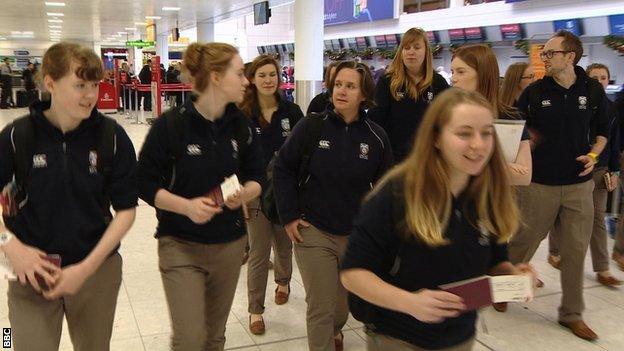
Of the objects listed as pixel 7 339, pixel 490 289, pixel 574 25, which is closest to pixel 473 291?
pixel 490 289

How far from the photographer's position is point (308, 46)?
9547 millimetres

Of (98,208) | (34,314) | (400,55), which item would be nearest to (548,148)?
(400,55)

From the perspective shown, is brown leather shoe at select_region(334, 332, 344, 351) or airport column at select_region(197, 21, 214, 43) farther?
airport column at select_region(197, 21, 214, 43)

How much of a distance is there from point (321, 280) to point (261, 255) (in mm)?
1035

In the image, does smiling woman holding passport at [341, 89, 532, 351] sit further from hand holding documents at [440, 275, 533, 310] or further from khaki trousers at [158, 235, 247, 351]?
khaki trousers at [158, 235, 247, 351]

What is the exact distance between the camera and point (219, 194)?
2244 millimetres

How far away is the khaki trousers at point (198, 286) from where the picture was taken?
2.28 meters

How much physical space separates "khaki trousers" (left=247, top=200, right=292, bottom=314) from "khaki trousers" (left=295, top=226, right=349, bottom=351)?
2.95 feet

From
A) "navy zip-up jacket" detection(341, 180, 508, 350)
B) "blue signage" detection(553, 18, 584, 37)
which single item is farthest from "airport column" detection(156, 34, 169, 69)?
"navy zip-up jacket" detection(341, 180, 508, 350)

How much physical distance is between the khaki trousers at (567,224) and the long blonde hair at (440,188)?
2.18m

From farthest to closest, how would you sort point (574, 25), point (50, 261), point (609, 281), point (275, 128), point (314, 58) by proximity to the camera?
point (574, 25)
point (314, 58)
point (609, 281)
point (275, 128)
point (50, 261)

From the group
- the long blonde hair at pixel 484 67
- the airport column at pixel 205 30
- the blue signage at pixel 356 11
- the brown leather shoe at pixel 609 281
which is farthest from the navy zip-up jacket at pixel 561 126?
the airport column at pixel 205 30

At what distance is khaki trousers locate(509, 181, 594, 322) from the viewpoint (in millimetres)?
3730

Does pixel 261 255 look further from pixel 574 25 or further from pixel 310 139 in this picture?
pixel 574 25
